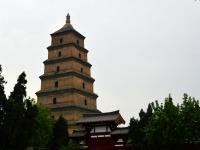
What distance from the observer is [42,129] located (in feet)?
134

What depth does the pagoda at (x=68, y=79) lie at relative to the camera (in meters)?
49.0

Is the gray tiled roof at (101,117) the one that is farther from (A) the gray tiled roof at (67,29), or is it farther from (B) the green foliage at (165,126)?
(A) the gray tiled roof at (67,29)

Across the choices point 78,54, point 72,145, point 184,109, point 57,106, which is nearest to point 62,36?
point 78,54

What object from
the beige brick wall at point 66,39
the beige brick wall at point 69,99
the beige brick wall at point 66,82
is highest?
the beige brick wall at point 66,39

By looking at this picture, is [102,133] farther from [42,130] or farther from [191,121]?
[191,121]

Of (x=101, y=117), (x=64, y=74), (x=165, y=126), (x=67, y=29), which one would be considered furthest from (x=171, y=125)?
(x=67, y=29)

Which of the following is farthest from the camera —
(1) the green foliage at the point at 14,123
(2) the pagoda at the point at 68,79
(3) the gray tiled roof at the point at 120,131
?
(2) the pagoda at the point at 68,79

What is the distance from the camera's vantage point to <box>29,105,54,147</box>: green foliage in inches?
1567

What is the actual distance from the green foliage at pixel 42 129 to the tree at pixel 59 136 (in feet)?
4.88

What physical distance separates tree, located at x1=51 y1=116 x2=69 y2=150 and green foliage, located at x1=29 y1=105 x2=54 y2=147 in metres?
1.49

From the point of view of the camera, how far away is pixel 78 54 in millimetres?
53125

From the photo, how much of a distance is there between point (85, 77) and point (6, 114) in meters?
19.6

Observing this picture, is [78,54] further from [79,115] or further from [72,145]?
[72,145]

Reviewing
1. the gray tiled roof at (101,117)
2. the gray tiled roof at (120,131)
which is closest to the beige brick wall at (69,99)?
the gray tiled roof at (101,117)
